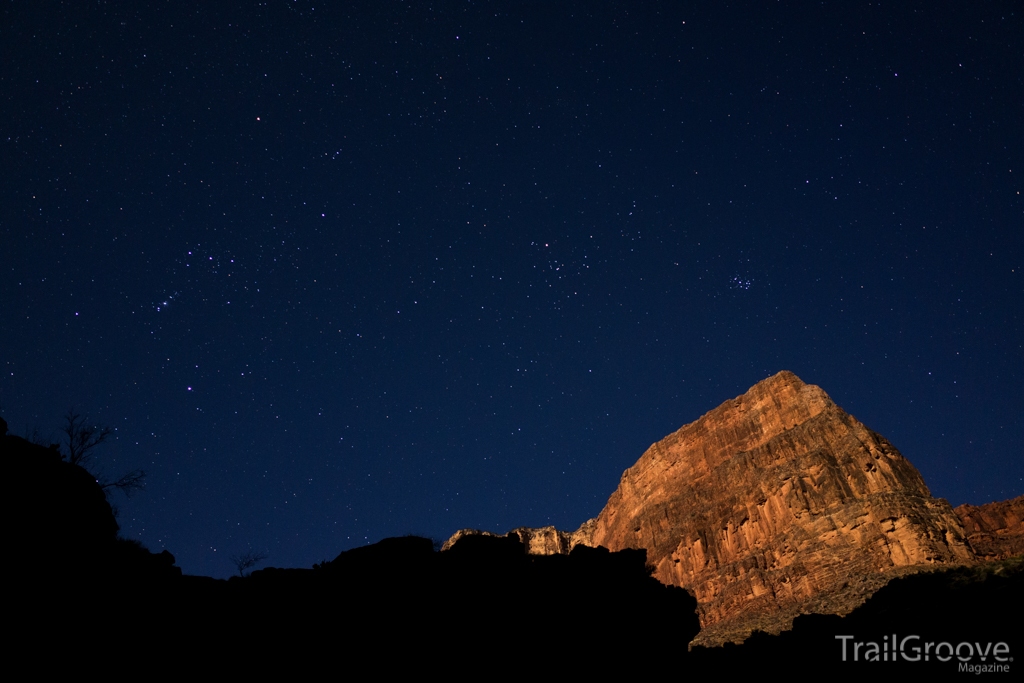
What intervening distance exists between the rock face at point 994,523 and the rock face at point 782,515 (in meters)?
0.76

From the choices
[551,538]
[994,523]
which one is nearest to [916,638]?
[994,523]

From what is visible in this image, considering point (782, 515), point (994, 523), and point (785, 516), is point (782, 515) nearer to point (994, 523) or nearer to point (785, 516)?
point (785, 516)

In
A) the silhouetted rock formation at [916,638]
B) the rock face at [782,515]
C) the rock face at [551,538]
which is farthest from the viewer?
the rock face at [551,538]

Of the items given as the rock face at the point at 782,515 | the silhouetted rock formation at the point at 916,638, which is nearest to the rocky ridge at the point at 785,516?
the rock face at the point at 782,515

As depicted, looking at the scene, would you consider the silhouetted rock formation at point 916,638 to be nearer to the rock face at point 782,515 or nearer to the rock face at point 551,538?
the rock face at point 782,515

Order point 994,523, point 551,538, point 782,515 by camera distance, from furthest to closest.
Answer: point 551,538 → point 994,523 → point 782,515

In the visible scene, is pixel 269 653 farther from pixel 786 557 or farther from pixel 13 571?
pixel 786 557

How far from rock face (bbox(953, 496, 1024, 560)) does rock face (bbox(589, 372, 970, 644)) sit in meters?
0.76

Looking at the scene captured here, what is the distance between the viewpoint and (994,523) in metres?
95.6

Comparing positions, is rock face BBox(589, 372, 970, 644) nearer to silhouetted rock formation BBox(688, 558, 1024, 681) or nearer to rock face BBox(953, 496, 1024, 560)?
rock face BBox(953, 496, 1024, 560)

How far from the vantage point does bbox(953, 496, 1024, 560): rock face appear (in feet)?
278

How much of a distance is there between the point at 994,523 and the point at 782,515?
56.9 meters

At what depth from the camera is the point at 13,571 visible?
1479 cm

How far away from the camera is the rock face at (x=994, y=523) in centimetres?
8469
